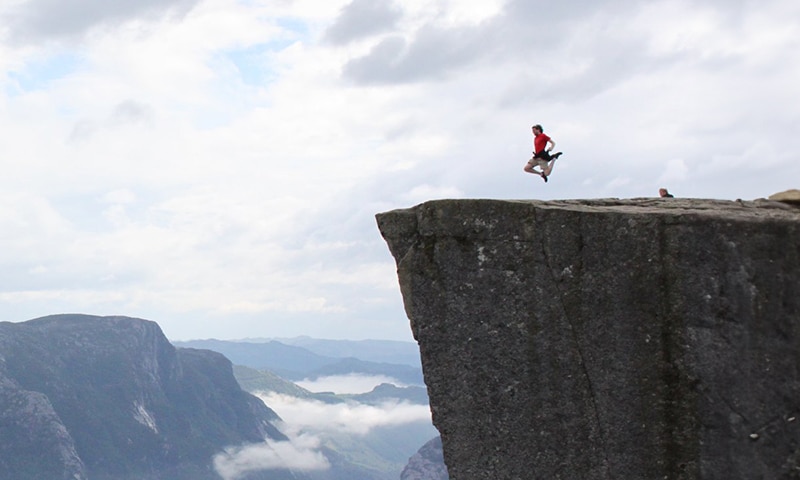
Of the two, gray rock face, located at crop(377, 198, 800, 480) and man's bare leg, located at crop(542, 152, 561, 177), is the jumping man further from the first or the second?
gray rock face, located at crop(377, 198, 800, 480)

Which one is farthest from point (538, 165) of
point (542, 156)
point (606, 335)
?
point (606, 335)

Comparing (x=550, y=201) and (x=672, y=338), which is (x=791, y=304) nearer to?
(x=672, y=338)

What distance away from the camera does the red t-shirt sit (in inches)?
949

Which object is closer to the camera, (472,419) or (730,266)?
(730,266)

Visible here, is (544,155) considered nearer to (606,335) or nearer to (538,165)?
(538,165)

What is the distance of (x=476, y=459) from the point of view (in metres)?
15.2

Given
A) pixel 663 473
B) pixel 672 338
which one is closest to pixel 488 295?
pixel 672 338

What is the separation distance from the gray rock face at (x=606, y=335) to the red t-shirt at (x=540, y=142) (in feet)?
27.4

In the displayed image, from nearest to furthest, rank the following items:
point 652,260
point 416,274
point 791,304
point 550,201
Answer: point 791,304
point 652,260
point 416,274
point 550,201

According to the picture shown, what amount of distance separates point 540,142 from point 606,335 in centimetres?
1034

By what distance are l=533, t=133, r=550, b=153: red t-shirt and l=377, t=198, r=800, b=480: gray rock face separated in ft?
27.4

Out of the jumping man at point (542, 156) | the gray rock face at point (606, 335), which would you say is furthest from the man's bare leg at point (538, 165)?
the gray rock face at point (606, 335)

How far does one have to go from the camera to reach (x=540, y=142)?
79.2 feet

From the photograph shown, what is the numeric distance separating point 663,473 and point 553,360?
8.38ft
